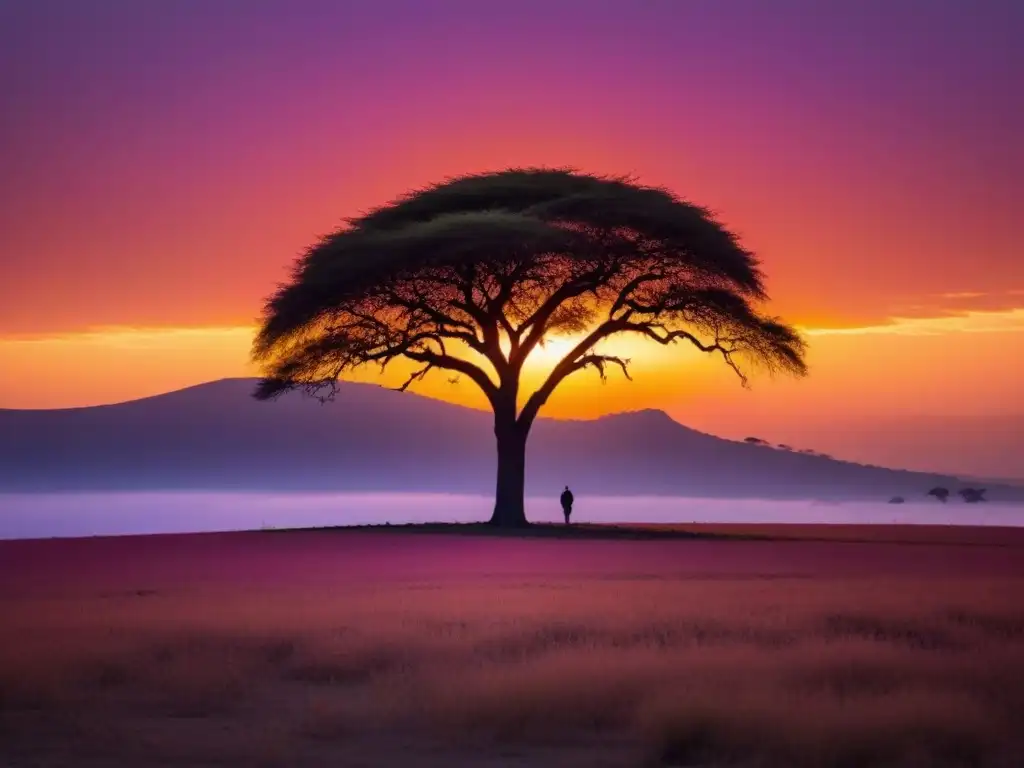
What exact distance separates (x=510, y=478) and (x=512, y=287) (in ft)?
20.9

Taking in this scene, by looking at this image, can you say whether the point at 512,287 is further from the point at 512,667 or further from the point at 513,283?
the point at 512,667

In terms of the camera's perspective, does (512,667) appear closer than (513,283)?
Yes

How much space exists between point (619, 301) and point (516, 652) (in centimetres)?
3218

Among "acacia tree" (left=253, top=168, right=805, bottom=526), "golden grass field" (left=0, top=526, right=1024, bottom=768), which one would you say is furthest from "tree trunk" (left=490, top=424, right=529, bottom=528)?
"golden grass field" (left=0, top=526, right=1024, bottom=768)

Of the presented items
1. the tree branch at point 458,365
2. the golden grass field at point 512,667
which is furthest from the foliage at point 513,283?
the golden grass field at point 512,667

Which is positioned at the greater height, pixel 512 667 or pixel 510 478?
pixel 510 478

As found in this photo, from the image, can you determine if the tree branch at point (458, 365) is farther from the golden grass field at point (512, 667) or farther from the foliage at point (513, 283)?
the golden grass field at point (512, 667)

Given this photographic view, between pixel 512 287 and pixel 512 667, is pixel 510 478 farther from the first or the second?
pixel 512 667

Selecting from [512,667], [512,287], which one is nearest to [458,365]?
[512,287]

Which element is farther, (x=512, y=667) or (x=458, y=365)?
(x=458, y=365)

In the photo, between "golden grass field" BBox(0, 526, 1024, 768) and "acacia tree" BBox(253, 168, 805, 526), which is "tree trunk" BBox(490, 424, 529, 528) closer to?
"acacia tree" BBox(253, 168, 805, 526)

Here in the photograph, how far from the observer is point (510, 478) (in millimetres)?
52969

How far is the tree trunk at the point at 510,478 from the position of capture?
173ft

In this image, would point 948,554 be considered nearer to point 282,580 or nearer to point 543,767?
point 282,580
